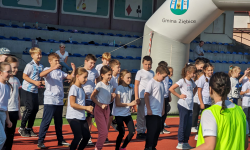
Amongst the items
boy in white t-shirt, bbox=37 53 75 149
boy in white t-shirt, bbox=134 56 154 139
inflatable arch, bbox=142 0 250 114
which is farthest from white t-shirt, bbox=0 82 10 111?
inflatable arch, bbox=142 0 250 114

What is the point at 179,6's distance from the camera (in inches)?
416

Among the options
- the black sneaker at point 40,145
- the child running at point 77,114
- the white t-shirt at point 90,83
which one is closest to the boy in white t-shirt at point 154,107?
the child running at point 77,114

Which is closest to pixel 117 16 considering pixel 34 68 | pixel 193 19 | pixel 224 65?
pixel 224 65

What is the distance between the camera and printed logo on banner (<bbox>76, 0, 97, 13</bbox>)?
18266 millimetres

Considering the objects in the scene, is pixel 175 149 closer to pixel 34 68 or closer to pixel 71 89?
pixel 71 89

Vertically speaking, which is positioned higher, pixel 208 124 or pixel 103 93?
pixel 208 124

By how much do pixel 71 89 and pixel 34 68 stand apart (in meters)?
1.80

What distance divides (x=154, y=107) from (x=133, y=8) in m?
14.8

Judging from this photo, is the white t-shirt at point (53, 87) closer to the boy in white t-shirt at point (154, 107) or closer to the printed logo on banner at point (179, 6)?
the boy in white t-shirt at point (154, 107)

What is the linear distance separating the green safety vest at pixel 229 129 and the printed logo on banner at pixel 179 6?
26.8ft

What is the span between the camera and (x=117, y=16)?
A: 19594 mm

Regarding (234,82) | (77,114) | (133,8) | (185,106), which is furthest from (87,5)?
(77,114)

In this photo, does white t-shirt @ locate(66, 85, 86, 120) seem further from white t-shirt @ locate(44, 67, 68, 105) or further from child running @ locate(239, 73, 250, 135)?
child running @ locate(239, 73, 250, 135)

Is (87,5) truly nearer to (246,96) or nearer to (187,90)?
(246,96)
